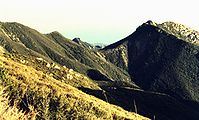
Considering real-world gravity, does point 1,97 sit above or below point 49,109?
below

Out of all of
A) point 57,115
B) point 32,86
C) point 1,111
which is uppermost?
point 32,86

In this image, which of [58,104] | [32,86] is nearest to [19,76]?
[32,86]

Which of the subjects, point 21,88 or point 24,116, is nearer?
point 24,116

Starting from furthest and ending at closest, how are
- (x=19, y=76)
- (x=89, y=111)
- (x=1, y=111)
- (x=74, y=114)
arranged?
(x=19, y=76), (x=89, y=111), (x=74, y=114), (x=1, y=111)

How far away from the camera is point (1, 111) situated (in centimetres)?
1164

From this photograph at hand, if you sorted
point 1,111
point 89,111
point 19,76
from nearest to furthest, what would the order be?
point 1,111 < point 89,111 < point 19,76

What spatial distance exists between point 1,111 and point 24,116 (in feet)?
2.84

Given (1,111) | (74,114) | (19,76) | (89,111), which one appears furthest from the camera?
(19,76)

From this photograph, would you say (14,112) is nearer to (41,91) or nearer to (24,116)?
(24,116)

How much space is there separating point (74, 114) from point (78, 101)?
68.4ft

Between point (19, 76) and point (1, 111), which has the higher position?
point (19, 76)

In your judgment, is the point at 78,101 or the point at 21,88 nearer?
the point at 21,88

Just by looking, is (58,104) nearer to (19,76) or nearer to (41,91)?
(41,91)

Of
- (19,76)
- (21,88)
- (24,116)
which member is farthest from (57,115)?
(24,116)
